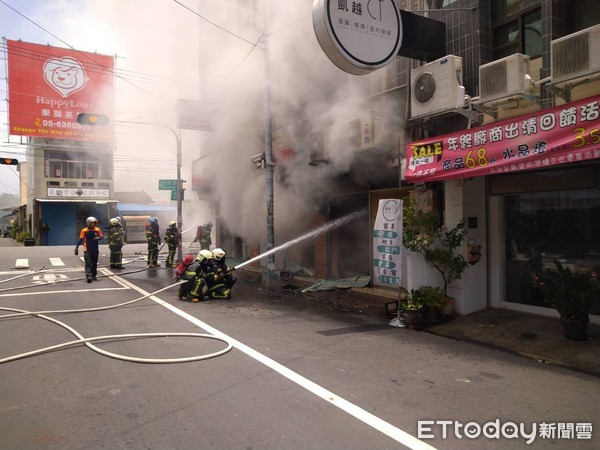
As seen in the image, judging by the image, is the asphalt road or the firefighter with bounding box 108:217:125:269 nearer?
the asphalt road

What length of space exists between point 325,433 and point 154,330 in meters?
3.62

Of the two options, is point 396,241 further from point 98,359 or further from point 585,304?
point 98,359

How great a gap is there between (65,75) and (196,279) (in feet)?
80.7

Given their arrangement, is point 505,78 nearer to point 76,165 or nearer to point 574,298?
point 574,298

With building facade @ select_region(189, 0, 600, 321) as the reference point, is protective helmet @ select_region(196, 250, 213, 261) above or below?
below

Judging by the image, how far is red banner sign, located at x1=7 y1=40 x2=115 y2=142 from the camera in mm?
25688

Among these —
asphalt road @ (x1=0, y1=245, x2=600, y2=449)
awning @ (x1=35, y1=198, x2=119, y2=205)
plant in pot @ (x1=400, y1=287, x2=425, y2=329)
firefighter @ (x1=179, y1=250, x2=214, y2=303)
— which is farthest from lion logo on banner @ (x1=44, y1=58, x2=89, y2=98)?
plant in pot @ (x1=400, y1=287, x2=425, y2=329)

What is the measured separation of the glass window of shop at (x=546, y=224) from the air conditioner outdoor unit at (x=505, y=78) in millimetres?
1312

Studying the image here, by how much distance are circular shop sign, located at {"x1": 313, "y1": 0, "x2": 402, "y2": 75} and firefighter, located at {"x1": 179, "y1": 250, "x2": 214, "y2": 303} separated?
14.0ft

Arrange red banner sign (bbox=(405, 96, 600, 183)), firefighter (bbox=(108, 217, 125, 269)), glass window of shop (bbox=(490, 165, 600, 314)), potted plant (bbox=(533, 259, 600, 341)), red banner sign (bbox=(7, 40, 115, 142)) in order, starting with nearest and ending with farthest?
red banner sign (bbox=(405, 96, 600, 183)), potted plant (bbox=(533, 259, 600, 341)), glass window of shop (bbox=(490, 165, 600, 314)), firefighter (bbox=(108, 217, 125, 269)), red banner sign (bbox=(7, 40, 115, 142))

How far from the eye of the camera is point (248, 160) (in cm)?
A: 1285

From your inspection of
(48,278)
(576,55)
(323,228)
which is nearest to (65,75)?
(48,278)

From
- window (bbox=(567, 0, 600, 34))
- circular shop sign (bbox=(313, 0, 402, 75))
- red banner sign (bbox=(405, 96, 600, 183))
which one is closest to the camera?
red banner sign (bbox=(405, 96, 600, 183))

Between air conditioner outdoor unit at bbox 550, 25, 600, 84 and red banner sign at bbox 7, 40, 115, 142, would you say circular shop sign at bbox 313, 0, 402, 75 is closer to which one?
air conditioner outdoor unit at bbox 550, 25, 600, 84
